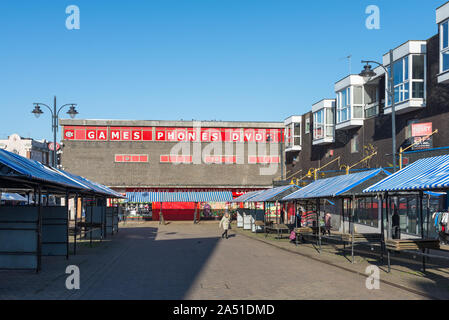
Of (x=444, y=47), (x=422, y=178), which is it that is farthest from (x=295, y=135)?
(x=422, y=178)

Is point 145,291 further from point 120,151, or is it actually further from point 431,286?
point 120,151

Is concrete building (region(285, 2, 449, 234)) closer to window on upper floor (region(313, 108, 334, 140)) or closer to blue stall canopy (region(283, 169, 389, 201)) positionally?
window on upper floor (region(313, 108, 334, 140))

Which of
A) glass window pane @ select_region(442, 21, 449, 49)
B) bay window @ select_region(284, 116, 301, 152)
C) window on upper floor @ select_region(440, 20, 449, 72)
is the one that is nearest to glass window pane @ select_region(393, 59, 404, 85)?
window on upper floor @ select_region(440, 20, 449, 72)

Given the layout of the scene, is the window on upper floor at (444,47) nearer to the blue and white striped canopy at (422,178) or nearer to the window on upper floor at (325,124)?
the blue and white striped canopy at (422,178)

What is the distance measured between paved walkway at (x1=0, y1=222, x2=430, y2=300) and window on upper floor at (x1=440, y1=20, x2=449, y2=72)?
53.1 ft

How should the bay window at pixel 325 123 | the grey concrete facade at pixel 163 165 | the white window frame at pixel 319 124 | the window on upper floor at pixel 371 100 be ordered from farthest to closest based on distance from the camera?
1. the grey concrete facade at pixel 163 165
2. the white window frame at pixel 319 124
3. the bay window at pixel 325 123
4. the window on upper floor at pixel 371 100

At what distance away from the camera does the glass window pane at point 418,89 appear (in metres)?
32.8

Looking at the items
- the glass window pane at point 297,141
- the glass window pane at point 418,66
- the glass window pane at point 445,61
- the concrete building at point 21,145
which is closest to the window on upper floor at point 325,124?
the glass window pane at point 297,141

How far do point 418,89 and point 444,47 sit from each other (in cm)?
389

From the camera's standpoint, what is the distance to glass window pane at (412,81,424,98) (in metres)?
32.8

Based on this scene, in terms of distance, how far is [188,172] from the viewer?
6700 centimetres

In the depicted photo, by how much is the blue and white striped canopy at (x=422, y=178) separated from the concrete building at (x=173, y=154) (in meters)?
50.7
